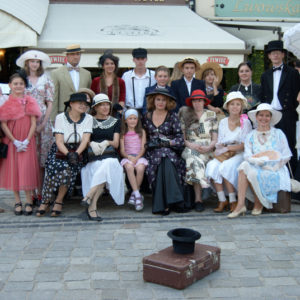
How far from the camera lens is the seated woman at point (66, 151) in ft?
18.5

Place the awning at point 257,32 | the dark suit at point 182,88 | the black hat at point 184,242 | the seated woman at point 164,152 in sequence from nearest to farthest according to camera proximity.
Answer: the black hat at point 184,242
the seated woman at point 164,152
the dark suit at point 182,88
the awning at point 257,32

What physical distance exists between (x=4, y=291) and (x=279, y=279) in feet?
6.76

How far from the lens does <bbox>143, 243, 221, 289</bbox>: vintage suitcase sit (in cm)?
356

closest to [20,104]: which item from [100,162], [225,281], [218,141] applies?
[100,162]

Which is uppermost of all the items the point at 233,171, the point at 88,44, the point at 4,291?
the point at 88,44

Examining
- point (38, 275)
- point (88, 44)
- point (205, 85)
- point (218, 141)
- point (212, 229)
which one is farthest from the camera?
point (88, 44)

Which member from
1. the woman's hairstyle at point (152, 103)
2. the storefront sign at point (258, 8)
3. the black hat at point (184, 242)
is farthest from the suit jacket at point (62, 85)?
the storefront sign at point (258, 8)

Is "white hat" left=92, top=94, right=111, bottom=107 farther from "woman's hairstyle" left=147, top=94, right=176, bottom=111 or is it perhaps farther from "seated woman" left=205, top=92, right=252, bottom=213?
A: "seated woman" left=205, top=92, right=252, bottom=213

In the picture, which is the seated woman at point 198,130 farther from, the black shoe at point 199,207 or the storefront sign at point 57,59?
the storefront sign at point 57,59

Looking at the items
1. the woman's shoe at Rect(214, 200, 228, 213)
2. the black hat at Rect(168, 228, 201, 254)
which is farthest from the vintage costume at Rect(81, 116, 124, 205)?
the black hat at Rect(168, 228, 201, 254)

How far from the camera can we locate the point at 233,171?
584 cm

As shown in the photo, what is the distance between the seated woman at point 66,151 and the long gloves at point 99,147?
96 mm

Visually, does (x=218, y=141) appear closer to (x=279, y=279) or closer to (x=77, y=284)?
(x=279, y=279)

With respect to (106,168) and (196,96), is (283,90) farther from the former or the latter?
(106,168)
